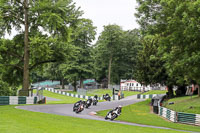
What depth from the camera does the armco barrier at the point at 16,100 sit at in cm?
2305

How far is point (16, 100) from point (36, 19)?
8.39 m

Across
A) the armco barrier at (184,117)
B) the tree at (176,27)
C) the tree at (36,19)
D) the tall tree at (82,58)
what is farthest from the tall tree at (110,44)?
the armco barrier at (184,117)

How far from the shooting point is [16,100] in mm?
24250

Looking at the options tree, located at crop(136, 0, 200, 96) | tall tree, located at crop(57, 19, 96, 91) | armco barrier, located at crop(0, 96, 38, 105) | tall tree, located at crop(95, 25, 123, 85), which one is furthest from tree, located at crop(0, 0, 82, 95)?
tall tree, located at crop(95, 25, 123, 85)

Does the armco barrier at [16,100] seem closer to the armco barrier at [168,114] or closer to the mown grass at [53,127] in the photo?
the mown grass at [53,127]

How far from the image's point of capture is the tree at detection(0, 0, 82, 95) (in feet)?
82.8

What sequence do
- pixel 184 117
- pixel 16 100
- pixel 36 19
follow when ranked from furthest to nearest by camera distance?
pixel 36 19 < pixel 16 100 < pixel 184 117

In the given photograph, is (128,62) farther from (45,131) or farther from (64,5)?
(45,131)

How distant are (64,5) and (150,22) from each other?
9.25 metres

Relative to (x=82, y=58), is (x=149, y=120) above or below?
below

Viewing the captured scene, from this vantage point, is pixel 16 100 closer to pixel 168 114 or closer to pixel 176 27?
pixel 168 114

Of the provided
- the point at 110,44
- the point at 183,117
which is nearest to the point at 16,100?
the point at 183,117

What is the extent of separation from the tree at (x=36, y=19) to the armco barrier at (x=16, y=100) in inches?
44.1

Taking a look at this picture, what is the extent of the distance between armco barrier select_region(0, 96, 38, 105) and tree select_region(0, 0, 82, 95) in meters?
1.12
